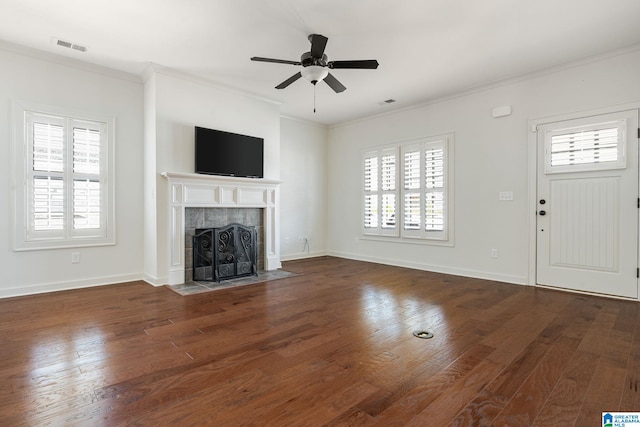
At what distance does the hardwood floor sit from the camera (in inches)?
65.9

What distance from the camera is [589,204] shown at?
3.98 meters

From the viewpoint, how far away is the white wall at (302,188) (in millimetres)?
6531

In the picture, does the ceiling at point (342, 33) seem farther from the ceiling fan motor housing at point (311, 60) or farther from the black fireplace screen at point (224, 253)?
the black fireplace screen at point (224, 253)

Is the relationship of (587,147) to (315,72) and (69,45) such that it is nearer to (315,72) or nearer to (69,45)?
(315,72)

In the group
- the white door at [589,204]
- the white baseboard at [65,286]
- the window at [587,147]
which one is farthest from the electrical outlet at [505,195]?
the white baseboard at [65,286]

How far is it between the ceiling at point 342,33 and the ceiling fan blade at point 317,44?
0.93 feet

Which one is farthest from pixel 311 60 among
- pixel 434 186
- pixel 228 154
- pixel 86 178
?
pixel 86 178

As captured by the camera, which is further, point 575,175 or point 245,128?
point 245,128

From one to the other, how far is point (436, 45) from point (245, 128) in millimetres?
2994

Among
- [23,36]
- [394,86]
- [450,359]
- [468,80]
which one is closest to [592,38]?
[468,80]

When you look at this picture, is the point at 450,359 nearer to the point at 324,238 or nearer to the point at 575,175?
the point at 575,175

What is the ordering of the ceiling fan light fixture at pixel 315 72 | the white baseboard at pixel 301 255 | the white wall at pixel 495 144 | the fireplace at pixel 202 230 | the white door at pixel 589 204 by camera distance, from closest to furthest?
the ceiling fan light fixture at pixel 315 72
the white door at pixel 589 204
the white wall at pixel 495 144
the fireplace at pixel 202 230
the white baseboard at pixel 301 255

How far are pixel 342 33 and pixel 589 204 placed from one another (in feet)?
11.6

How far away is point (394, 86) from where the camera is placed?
491 cm
